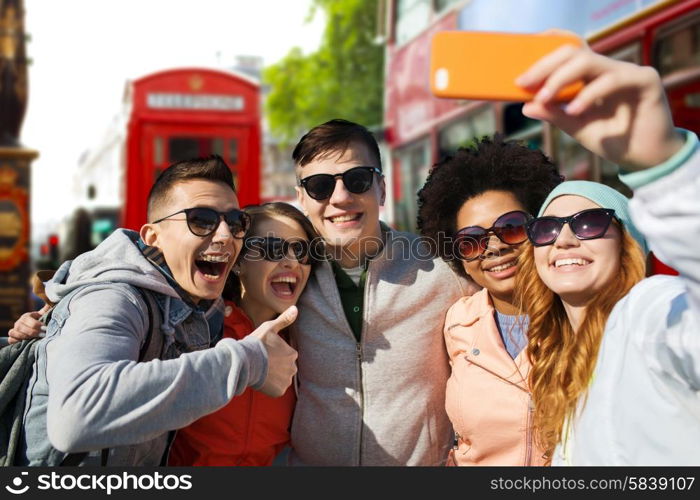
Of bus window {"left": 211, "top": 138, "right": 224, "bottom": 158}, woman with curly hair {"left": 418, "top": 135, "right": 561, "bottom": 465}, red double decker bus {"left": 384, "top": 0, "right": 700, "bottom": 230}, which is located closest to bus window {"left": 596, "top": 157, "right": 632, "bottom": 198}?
red double decker bus {"left": 384, "top": 0, "right": 700, "bottom": 230}

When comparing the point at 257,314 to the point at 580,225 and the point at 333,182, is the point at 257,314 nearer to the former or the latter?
the point at 333,182

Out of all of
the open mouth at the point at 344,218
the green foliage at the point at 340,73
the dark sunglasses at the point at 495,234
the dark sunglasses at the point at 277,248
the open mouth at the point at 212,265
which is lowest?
the open mouth at the point at 212,265

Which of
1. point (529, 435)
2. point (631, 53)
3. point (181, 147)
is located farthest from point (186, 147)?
point (529, 435)

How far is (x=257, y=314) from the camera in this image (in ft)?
9.41

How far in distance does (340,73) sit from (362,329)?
67.4 feet

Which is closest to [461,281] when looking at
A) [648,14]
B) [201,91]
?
[648,14]

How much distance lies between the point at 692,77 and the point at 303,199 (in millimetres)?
3025

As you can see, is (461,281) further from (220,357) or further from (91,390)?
(91,390)

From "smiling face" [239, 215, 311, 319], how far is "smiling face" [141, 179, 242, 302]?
0.76 ft

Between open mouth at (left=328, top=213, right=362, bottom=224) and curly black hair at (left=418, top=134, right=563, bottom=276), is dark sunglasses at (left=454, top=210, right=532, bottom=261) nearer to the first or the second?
curly black hair at (left=418, top=134, right=563, bottom=276)

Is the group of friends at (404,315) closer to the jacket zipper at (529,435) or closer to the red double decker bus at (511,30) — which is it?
the jacket zipper at (529,435)

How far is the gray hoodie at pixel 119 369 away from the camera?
1.78 m

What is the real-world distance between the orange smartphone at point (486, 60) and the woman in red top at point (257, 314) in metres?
1.69

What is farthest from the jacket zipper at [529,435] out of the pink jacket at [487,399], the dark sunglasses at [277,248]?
the dark sunglasses at [277,248]
